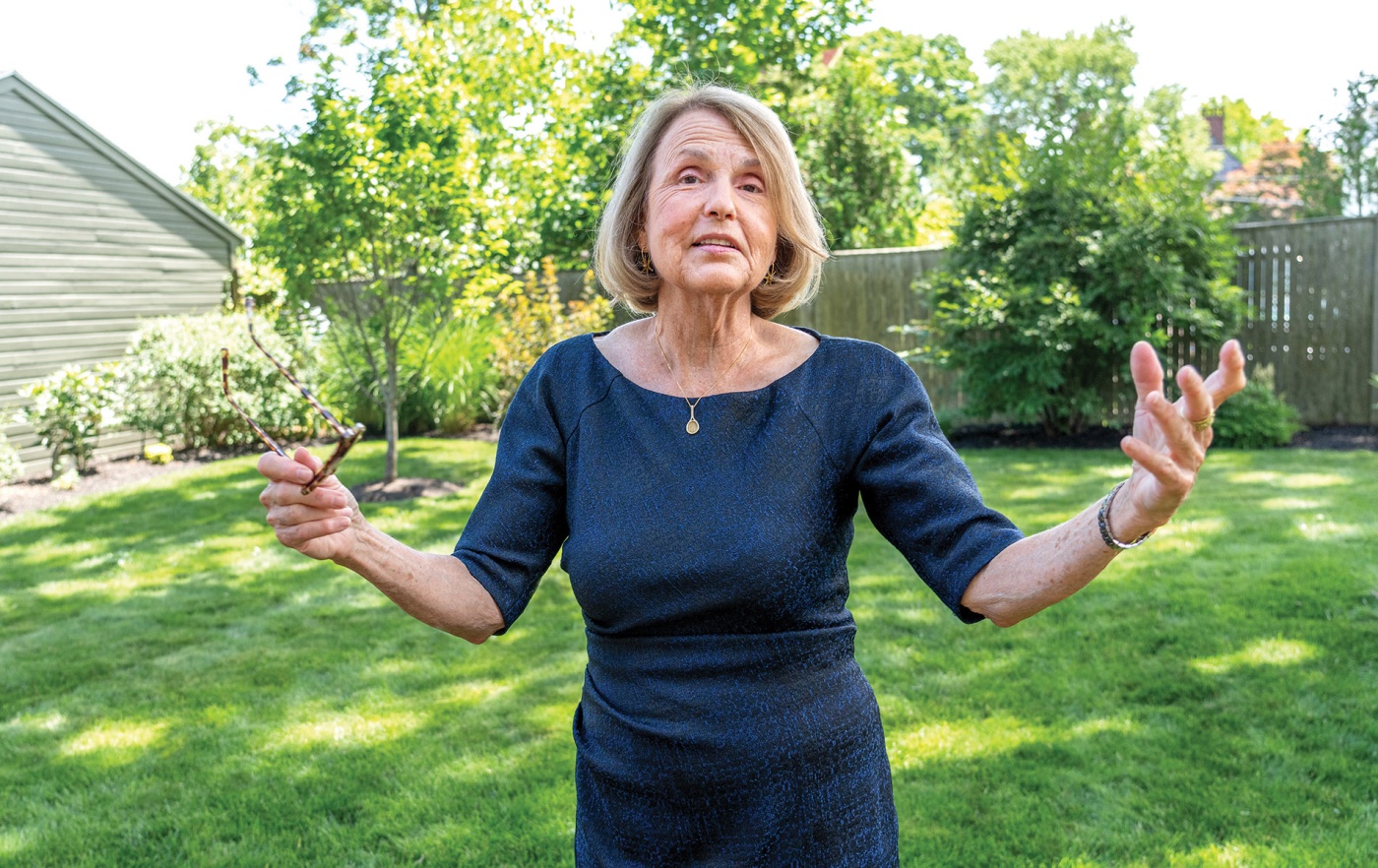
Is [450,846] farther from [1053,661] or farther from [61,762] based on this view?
[1053,661]

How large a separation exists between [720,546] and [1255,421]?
9660 millimetres

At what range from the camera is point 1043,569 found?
1.56m

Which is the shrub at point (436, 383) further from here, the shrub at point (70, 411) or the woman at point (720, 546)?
the woman at point (720, 546)

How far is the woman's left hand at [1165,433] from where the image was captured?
1312 mm

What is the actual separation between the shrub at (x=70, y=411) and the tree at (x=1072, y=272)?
8.71 metres

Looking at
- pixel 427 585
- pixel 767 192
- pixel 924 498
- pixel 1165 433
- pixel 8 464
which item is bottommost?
pixel 8 464

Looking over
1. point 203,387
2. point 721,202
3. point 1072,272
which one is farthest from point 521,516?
point 203,387

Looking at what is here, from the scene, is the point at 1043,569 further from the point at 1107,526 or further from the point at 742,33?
the point at 742,33

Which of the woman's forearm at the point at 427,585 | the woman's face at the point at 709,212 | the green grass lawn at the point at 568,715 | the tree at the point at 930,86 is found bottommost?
the green grass lawn at the point at 568,715

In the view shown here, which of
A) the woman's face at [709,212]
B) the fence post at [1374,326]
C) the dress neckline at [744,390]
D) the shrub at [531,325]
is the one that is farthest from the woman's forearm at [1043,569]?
the fence post at [1374,326]

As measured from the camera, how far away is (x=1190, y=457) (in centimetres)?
137

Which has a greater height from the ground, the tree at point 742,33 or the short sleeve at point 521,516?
the tree at point 742,33

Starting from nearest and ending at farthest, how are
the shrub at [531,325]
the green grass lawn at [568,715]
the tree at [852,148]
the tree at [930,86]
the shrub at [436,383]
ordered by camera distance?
the green grass lawn at [568,715] → the shrub at [531,325] → the shrub at [436,383] → the tree at [852,148] → the tree at [930,86]

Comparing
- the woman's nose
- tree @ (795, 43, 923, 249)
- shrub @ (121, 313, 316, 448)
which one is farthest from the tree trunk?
the woman's nose
